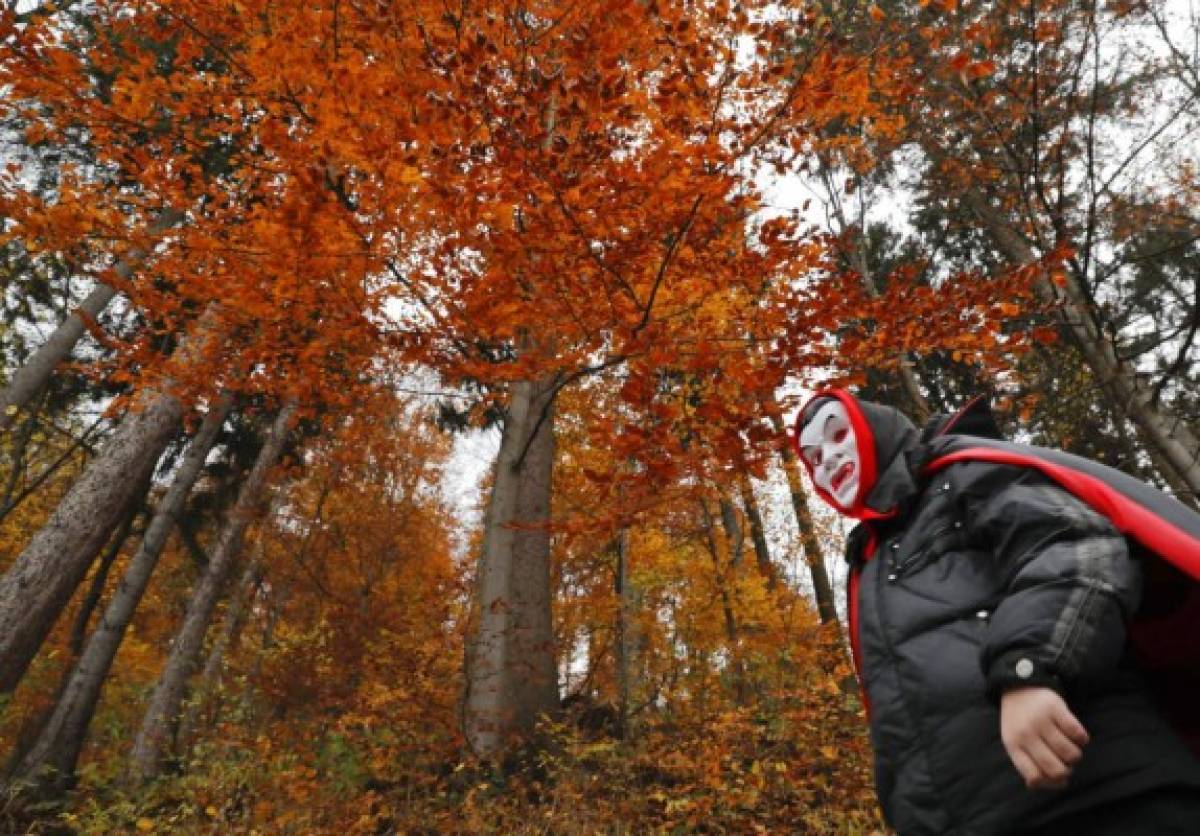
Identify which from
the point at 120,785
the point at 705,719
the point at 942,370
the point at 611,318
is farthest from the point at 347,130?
the point at 942,370

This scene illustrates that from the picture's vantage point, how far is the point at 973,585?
1406 millimetres

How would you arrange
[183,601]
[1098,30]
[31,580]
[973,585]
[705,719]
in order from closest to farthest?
[973,585]
[1098,30]
[31,580]
[705,719]
[183,601]

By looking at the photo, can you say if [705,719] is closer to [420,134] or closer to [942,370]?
[420,134]

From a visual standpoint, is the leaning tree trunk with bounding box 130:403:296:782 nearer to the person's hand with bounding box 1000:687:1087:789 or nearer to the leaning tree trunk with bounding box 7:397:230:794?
the leaning tree trunk with bounding box 7:397:230:794

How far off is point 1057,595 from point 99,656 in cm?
1155

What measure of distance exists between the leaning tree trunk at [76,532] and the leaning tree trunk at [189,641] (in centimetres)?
262

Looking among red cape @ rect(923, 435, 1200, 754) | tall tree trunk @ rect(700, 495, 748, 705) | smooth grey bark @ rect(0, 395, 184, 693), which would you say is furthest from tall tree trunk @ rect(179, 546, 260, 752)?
red cape @ rect(923, 435, 1200, 754)

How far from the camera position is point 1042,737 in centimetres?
108

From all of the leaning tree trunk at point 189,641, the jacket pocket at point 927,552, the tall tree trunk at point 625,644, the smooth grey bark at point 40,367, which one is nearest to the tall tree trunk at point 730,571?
the tall tree trunk at point 625,644

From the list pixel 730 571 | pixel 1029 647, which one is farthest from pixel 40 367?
pixel 730 571

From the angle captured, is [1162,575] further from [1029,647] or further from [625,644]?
[625,644]

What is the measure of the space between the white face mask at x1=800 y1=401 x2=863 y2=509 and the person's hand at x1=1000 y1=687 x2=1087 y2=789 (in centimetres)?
72

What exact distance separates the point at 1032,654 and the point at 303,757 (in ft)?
25.3

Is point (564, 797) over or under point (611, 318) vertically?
under
